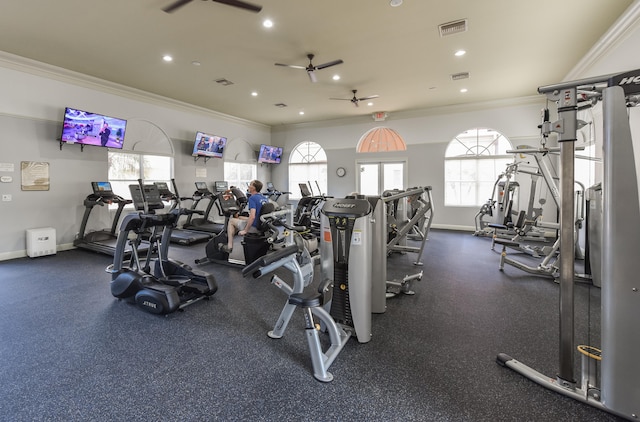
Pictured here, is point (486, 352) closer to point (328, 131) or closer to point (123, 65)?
point (123, 65)

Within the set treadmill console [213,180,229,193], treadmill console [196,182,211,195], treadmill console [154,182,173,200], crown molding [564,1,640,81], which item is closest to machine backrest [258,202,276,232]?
treadmill console [154,182,173,200]

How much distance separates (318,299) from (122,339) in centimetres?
189

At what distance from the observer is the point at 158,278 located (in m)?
3.48

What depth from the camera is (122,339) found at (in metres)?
2.55

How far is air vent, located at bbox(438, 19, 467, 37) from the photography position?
13.5 ft

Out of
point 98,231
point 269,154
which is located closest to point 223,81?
point 98,231

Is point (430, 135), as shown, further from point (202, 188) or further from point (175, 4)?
point (175, 4)

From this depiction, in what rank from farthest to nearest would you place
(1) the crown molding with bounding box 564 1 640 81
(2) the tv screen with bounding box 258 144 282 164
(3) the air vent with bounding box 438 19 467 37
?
(2) the tv screen with bounding box 258 144 282 164, (3) the air vent with bounding box 438 19 467 37, (1) the crown molding with bounding box 564 1 640 81

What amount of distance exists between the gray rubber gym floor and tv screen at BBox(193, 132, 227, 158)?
5167mm

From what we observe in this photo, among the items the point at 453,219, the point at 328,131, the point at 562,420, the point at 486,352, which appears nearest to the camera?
the point at 562,420

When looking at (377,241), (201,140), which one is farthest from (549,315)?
(201,140)

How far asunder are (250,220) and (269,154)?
634cm

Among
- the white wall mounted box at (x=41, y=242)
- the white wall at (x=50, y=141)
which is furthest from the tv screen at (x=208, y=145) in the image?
the white wall mounted box at (x=41, y=242)

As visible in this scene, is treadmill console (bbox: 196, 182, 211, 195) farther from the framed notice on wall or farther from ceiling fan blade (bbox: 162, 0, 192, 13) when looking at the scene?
ceiling fan blade (bbox: 162, 0, 192, 13)
